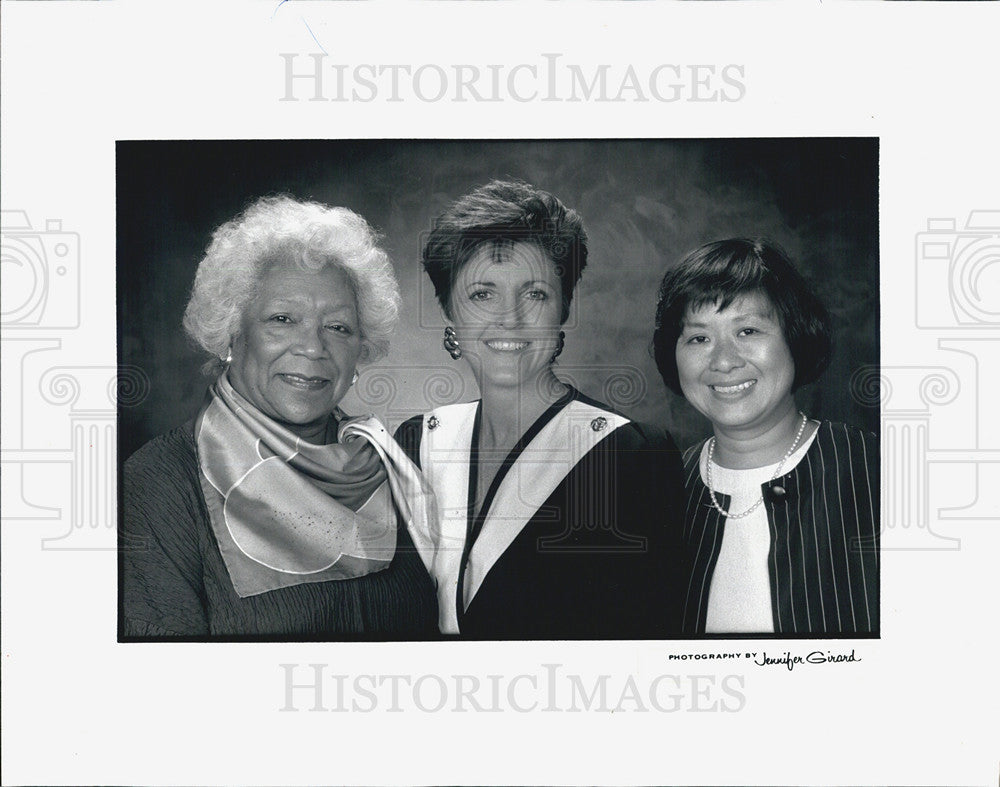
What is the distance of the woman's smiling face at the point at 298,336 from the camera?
7.13ft

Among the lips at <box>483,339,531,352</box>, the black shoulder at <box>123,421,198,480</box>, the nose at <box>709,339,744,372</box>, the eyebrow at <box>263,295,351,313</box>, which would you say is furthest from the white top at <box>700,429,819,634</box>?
the black shoulder at <box>123,421,198,480</box>

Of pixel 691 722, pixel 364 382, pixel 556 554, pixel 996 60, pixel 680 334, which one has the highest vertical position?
pixel 996 60

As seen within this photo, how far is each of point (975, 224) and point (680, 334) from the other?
893mm

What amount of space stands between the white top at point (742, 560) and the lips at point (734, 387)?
0.15 metres

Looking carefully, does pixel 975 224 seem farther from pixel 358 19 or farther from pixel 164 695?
pixel 164 695

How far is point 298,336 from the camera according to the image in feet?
7.13

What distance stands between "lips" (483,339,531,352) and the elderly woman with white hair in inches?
10.7

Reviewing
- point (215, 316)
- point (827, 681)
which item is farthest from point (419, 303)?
point (827, 681)

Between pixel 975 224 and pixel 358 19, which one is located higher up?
pixel 358 19

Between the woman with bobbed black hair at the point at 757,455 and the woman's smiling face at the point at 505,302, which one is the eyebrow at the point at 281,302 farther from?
the woman with bobbed black hair at the point at 757,455

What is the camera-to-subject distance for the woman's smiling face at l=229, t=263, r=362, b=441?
217 centimetres

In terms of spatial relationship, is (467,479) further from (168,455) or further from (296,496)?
(168,455)

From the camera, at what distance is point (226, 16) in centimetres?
222
